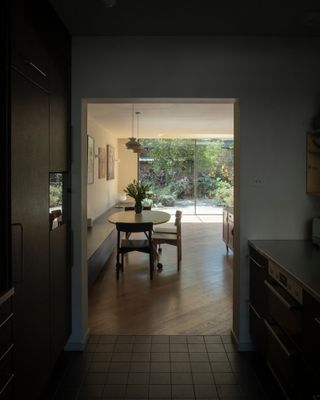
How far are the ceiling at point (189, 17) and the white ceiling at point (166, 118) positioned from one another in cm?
211

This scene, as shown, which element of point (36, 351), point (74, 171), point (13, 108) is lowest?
point (36, 351)

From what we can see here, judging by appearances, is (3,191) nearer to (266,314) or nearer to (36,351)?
(36,351)

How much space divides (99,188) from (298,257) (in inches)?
217

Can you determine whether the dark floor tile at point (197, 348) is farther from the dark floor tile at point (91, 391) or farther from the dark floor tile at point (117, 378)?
the dark floor tile at point (91, 391)

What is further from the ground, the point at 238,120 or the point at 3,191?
the point at 238,120

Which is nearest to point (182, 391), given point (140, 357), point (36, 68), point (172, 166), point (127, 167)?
point (140, 357)

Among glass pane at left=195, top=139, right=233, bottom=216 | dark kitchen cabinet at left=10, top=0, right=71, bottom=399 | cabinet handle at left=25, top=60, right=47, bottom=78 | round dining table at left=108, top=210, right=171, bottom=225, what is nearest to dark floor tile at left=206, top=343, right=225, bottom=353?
dark kitchen cabinet at left=10, top=0, right=71, bottom=399

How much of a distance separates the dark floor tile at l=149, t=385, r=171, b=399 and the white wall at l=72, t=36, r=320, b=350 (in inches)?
46.7

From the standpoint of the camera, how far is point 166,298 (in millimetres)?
4152

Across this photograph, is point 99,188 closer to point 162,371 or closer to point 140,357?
point 140,357

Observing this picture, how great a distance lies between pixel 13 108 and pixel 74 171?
1.20m

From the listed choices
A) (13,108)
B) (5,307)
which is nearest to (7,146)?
(13,108)

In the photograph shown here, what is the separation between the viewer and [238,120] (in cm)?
287

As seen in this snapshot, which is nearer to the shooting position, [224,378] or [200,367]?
[224,378]
